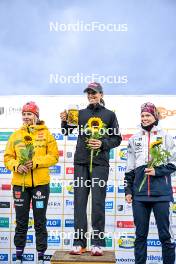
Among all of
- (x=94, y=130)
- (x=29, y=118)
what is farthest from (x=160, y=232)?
(x=29, y=118)

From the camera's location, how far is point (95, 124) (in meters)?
4.38

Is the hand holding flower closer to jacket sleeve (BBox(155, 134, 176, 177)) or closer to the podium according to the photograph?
the podium

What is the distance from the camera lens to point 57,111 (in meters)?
6.04

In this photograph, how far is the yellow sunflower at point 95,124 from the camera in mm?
4340

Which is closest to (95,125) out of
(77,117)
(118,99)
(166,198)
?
(77,117)

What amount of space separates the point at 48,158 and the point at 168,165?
3.56 ft

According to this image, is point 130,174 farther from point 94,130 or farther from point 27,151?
point 27,151

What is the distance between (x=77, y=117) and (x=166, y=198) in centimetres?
103

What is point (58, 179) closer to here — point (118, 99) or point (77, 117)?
point (118, 99)

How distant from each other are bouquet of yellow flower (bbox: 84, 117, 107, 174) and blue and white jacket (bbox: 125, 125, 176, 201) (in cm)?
37

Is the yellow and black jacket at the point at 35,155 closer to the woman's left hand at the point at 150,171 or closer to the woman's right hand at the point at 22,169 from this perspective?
the woman's right hand at the point at 22,169

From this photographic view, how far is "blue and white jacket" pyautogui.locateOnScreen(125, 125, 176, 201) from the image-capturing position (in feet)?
14.3

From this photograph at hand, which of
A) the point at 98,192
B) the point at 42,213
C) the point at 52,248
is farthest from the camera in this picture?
the point at 52,248

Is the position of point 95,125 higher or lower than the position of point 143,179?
higher
